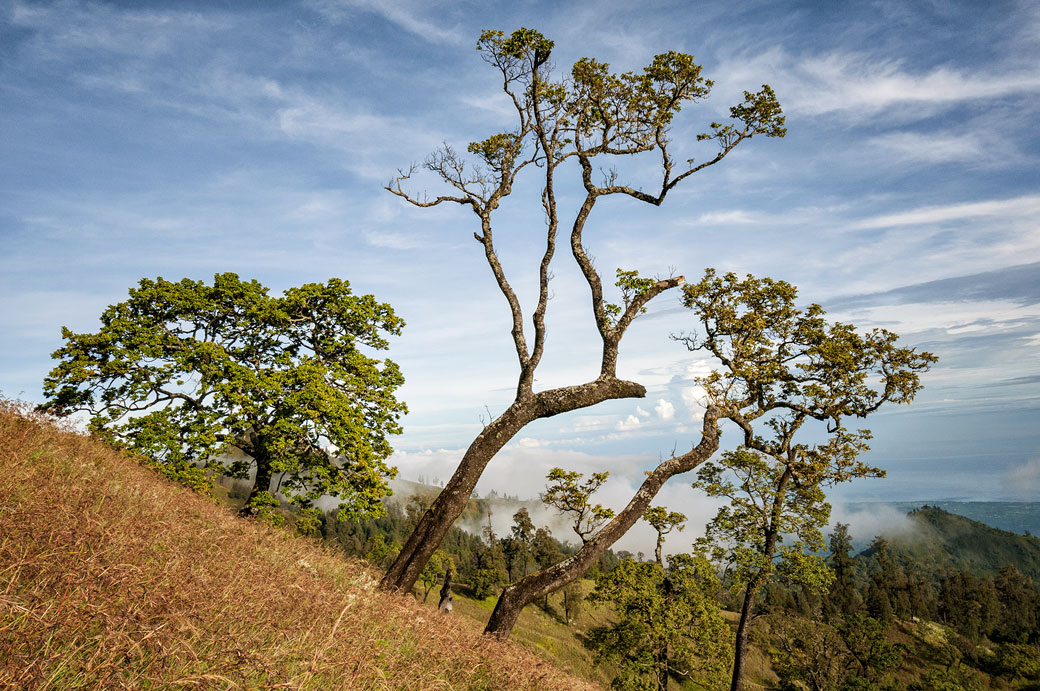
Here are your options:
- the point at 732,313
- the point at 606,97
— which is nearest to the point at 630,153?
the point at 606,97

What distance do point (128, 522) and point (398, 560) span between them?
17.7 ft

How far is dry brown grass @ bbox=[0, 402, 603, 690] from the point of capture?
3.39m

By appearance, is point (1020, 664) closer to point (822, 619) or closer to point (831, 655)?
point (831, 655)

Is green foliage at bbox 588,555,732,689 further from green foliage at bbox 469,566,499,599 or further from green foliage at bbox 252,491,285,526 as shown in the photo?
green foliage at bbox 469,566,499,599

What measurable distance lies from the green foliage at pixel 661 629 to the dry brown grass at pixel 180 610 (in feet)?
69.7

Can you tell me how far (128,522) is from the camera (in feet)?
20.0

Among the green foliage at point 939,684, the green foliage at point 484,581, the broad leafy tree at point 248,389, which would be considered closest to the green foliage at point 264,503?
the broad leafy tree at point 248,389

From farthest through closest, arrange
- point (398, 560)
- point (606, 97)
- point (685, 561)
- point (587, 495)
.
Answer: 1. point (685, 561)
2. point (587, 495)
3. point (606, 97)
4. point (398, 560)

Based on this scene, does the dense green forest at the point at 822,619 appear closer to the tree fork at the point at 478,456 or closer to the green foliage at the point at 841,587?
the green foliage at the point at 841,587

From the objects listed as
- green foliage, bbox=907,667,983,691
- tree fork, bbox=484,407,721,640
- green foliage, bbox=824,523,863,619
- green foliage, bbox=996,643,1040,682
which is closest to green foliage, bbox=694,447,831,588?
tree fork, bbox=484,407,721,640

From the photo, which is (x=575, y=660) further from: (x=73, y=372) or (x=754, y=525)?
(x=73, y=372)

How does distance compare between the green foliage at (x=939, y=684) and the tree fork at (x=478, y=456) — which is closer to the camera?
the tree fork at (x=478, y=456)

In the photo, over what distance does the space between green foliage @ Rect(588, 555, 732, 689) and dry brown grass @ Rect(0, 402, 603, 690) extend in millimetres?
21239

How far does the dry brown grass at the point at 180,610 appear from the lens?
3.39 meters
